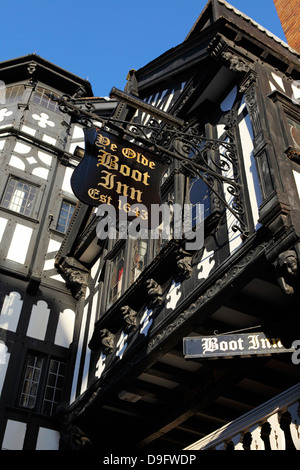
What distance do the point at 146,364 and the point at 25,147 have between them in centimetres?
1133

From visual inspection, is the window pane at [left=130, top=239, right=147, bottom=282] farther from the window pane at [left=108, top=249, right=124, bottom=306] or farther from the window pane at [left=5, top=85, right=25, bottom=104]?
the window pane at [left=5, top=85, right=25, bottom=104]

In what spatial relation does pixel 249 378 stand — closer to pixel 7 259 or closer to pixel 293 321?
pixel 293 321

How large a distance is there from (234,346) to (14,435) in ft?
22.4

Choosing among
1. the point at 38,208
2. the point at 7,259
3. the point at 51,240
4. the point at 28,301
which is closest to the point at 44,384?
the point at 28,301

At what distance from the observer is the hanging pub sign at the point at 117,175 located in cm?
784

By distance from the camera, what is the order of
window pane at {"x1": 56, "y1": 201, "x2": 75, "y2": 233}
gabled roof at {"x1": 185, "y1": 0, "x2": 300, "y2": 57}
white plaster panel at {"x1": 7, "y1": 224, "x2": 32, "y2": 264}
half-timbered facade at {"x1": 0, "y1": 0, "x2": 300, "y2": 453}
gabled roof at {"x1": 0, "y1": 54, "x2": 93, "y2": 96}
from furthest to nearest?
1. gabled roof at {"x1": 0, "y1": 54, "x2": 93, "y2": 96}
2. window pane at {"x1": 56, "y1": 201, "x2": 75, "y2": 233}
3. white plaster panel at {"x1": 7, "y1": 224, "x2": 32, "y2": 264}
4. gabled roof at {"x1": 185, "y1": 0, "x2": 300, "y2": 57}
5. half-timbered facade at {"x1": 0, "y1": 0, "x2": 300, "y2": 453}

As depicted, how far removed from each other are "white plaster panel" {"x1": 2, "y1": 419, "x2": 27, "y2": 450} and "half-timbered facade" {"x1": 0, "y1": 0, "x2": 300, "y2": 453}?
5cm

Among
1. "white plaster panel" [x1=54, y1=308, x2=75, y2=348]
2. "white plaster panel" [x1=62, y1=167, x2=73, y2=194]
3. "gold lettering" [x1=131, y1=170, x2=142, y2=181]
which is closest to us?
"gold lettering" [x1=131, y1=170, x2=142, y2=181]

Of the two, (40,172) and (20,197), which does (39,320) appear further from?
(40,172)

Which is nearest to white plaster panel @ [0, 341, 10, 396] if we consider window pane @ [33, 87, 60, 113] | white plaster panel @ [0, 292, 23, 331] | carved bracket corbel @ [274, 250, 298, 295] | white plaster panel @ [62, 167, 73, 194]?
white plaster panel @ [0, 292, 23, 331]

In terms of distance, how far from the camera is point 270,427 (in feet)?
20.0

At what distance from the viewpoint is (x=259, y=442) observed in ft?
19.3

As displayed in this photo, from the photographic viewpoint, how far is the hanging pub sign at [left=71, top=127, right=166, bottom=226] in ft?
25.7

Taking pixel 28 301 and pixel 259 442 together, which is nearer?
pixel 259 442
